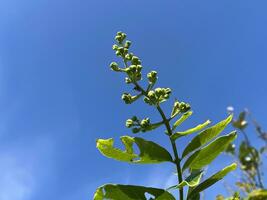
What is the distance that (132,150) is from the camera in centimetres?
358

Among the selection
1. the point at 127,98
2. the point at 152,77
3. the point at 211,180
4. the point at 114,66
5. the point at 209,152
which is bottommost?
the point at 211,180

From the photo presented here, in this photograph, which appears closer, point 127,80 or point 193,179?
point 193,179

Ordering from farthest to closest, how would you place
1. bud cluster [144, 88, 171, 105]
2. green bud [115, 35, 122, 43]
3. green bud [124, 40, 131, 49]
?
1. green bud [115, 35, 122, 43]
2. green bud [124, 40, 131, 49]
3. bud cluster [144, 88, 171, 105]

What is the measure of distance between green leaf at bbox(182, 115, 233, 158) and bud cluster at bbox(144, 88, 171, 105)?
0.45m

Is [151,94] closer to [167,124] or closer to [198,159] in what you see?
[167,124]

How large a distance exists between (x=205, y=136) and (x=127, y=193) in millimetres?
794

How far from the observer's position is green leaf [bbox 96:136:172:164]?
3.59 m

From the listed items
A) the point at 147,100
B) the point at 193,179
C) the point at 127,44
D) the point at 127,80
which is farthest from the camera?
the point at 127,44

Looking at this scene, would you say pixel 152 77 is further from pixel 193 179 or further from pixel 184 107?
pixel 193 179

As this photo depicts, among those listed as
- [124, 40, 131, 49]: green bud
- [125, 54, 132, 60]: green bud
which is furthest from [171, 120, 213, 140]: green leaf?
[124, 40, 131, 49]: green bud

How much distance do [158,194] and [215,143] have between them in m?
0.60

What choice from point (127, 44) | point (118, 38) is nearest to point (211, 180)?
point (127, 44)

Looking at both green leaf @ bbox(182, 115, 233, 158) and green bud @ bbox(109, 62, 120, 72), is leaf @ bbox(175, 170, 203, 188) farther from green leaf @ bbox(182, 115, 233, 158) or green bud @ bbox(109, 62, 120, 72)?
green bud @ bbox(109, 62, 120, 72)

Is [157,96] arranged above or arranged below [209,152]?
above
